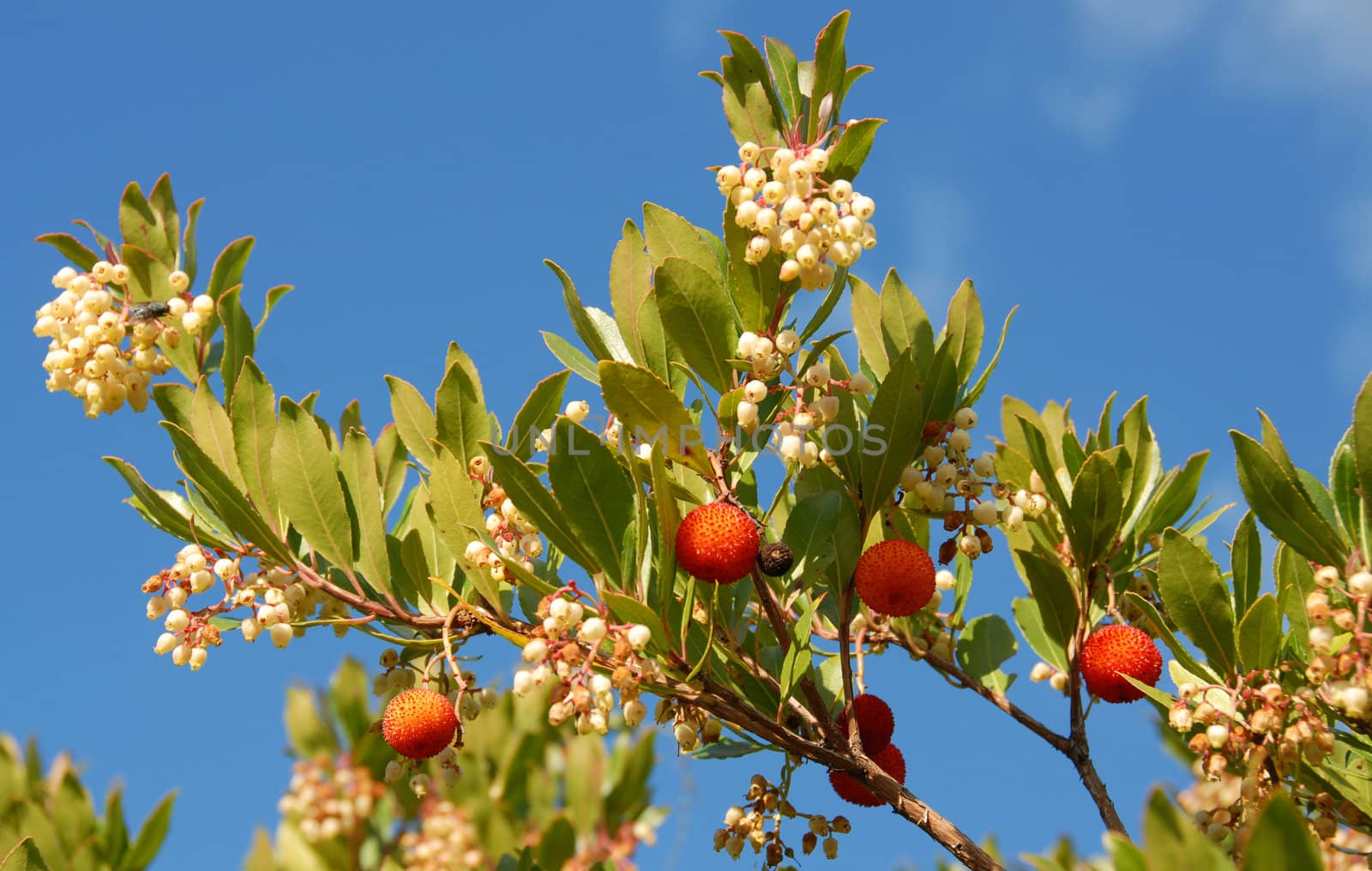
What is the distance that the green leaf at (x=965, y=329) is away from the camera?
236 centimetres

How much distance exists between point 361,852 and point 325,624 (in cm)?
54

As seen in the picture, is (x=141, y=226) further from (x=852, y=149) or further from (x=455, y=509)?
(x=852, y=149)

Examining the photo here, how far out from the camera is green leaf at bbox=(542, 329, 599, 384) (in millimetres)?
2395

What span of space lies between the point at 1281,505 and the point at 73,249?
2.46 meters

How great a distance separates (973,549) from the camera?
227cm

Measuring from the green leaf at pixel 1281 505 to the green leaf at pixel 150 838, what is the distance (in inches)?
84.2

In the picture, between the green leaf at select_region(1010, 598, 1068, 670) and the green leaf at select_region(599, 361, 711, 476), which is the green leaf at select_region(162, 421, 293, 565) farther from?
the green leaf at select_region(1010, 598, 1068, 670)

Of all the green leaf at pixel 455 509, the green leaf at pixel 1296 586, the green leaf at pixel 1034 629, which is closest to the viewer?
the green leaf at pixel 455 509

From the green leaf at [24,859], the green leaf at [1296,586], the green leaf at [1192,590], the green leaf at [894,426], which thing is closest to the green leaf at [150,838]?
the green leaf at [24,859]

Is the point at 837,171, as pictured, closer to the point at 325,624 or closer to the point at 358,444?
the point at 358,444

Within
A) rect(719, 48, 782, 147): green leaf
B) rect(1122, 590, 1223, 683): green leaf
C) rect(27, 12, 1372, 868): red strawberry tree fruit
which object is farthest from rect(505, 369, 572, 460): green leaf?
rect(1122, 590, 1223, 683): green leaf

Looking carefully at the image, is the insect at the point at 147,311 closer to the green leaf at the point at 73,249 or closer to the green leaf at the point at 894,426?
the green leaf at the point at 73,249

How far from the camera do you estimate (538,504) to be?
6.40 ft

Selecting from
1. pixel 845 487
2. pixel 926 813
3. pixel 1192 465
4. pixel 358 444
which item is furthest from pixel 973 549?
pixel 358 444
